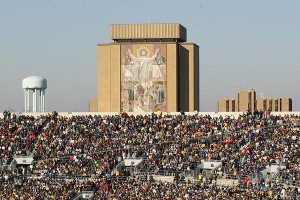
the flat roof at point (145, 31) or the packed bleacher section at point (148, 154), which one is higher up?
the flat roof at point (145, 31)

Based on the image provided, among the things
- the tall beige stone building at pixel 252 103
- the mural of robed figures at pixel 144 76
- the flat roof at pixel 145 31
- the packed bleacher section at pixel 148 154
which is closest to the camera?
the packed bleacher section at pixel 148 154

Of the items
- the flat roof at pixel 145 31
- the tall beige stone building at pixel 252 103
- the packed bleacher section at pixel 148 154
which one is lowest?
the packed bleacher section at pixel 148 154

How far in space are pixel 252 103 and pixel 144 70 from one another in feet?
88.8

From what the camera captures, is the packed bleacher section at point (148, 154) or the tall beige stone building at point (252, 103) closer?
the packed bleacher section at point (148, 154)

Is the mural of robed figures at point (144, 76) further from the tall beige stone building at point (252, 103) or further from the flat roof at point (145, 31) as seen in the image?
the tall beige stone building at point (252, 103)

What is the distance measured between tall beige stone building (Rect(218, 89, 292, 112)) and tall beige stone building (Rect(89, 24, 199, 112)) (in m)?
20.9

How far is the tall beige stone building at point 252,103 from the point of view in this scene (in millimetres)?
Answer: 132500

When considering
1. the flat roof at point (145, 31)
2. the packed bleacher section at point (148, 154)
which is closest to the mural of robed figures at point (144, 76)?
the flat roof at point (145, 31)

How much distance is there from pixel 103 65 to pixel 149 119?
35.4m

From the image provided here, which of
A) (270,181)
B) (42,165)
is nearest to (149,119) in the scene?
(42,165)

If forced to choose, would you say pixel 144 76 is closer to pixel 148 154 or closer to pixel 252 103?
pixel 252 103

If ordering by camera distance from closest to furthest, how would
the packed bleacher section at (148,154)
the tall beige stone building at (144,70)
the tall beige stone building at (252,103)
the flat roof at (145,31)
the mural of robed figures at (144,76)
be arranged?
1. the packed bleacher section at (148,154)
2. the mural of robed figures at (144,76)
3. the tall beige stone building at (144,70)
4. the flat roof at (145,31)
5. the tall beige stone building at (252,103)

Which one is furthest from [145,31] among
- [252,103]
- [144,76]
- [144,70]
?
[252,103]

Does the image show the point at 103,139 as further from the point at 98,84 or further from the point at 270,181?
the point at 98,84
